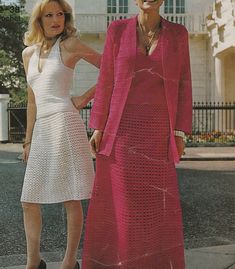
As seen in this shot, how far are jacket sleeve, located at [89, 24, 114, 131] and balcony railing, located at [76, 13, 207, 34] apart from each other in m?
8.00

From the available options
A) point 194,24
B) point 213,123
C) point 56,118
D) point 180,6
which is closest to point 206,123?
point 213,123

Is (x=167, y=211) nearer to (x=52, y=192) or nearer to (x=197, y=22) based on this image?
(x=52, y=192)

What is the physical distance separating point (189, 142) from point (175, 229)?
13964 mm

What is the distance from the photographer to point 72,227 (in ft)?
9.50

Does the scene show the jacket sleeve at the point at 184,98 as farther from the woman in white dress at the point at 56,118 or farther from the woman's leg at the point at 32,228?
the woman's leg at the point at 32,228

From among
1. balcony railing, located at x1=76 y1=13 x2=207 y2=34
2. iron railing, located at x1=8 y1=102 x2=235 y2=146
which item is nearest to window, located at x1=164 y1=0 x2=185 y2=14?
balcony railing, located at x1=76 y1=13 x2=207 y2=34

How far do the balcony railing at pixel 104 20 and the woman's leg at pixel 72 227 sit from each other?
26.0 ft

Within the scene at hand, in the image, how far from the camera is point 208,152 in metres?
14.3

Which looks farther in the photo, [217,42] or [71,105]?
[217,42]

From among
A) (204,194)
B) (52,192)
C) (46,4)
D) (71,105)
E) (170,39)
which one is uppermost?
(46,4)

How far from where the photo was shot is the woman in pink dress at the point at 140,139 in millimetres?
2539

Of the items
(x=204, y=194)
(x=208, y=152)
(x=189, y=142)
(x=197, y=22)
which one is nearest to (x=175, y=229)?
(x=204, y=194)

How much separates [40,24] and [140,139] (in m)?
0.76

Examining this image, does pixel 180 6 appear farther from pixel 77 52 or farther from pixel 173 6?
pixel 77 52
